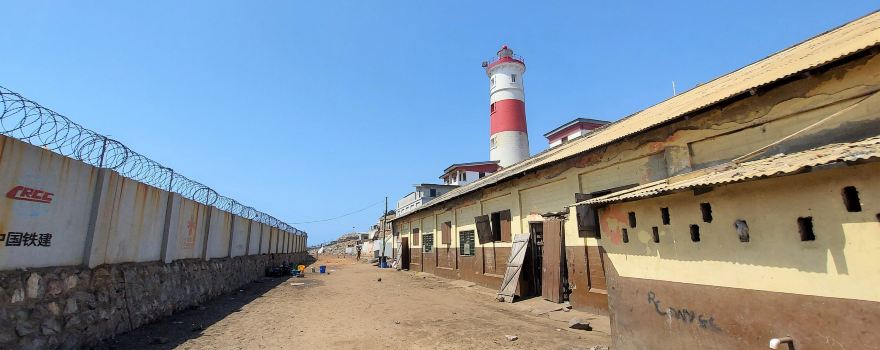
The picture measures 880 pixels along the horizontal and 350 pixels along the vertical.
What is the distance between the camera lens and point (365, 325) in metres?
8.97

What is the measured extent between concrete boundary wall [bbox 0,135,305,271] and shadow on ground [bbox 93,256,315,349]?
4.46 feet

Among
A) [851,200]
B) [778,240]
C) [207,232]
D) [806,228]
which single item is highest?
[207,232]

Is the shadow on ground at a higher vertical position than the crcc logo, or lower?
lower

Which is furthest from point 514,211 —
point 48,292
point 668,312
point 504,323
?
point 48,292

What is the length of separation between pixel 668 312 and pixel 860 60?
4.31 m

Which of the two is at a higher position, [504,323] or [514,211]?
[514,211]

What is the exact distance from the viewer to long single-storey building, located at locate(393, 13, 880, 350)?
386cm

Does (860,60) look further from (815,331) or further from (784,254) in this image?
(815,331)

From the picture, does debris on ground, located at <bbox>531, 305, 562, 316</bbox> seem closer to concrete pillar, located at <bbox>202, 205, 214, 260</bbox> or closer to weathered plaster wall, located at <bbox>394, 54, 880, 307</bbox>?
weathered plaster wall, located at <bbox>394, 54, 880, 307</bbox>

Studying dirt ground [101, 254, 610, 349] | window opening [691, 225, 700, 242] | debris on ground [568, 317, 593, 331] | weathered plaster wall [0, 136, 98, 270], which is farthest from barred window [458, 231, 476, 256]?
Answer: weathered plaster wall [0, 136, 98, 270]

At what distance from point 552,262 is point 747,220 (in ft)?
23.4

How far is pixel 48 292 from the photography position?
5.86 m

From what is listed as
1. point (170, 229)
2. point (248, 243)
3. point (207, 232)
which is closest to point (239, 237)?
point (248, 243)

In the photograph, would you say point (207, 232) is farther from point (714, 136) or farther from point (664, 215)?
point (714, 136)
